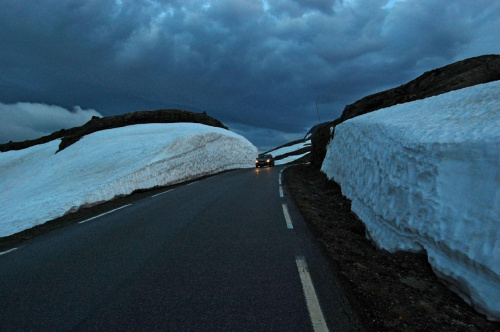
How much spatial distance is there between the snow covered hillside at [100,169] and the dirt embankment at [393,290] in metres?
10.6

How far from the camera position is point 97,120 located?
43.4m

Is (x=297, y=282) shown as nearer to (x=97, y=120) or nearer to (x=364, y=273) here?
(x=364, y=273)

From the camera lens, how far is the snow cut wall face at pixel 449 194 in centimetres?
297

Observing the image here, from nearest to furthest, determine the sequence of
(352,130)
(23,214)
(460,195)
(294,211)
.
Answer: (460,195)
(294,211)
(23,214)
(352,130)

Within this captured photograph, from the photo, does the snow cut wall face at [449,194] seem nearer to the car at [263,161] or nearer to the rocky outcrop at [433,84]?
the rocky outcrop at [433,84]

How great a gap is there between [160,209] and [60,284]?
16.3 feet

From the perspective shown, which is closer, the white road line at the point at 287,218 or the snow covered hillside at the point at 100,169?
the white road line at the point at 287,218

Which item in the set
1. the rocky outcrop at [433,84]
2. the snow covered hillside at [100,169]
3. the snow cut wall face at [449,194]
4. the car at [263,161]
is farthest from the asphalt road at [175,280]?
the car at [263,161]

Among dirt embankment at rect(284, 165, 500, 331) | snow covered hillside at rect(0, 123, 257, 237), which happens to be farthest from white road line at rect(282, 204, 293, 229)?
snow covered hillside at rect(0, 123, 257, 237)

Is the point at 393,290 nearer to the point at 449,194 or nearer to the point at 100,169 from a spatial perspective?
the point at 449,194

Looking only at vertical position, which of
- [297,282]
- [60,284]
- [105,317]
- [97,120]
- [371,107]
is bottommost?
[297,282]

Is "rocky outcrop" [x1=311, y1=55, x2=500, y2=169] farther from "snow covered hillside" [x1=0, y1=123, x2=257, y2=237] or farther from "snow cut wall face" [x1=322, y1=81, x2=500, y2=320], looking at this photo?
"snow covered hillside" [x1=0, y1=123, x2=257, y2=237]

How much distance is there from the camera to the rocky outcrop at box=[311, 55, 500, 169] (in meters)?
11.7

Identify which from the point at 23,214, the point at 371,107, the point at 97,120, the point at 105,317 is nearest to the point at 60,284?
the point at 105,317
